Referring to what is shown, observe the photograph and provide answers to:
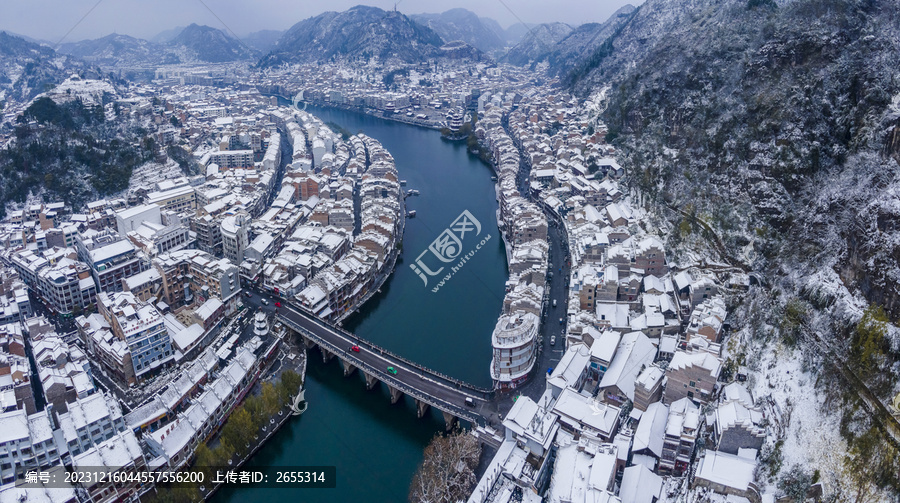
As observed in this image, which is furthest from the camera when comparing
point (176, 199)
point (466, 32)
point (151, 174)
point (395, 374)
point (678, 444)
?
point (466, 32)

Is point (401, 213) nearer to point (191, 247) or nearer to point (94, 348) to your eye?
point (191, 247)

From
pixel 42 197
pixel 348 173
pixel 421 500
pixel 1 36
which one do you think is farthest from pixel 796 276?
pixel 1 36

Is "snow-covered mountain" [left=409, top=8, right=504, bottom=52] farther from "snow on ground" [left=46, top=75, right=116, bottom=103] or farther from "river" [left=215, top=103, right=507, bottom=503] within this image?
"river" [left=215, top=103, right=507, bottom=503]

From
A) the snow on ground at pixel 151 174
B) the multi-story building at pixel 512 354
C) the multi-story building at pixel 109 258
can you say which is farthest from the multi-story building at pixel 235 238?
the multi-story building at pixel 512 354

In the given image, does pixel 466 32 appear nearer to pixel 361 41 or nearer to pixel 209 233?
pixel 361 41

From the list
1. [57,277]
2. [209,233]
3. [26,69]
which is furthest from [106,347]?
[26,69]
